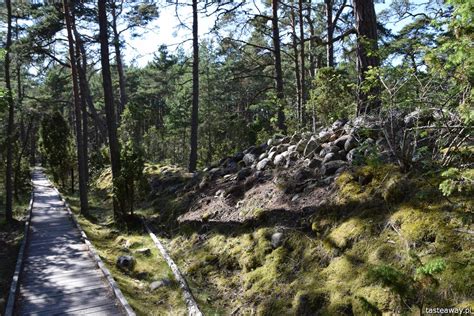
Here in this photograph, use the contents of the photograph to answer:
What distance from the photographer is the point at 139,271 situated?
7.20 metres

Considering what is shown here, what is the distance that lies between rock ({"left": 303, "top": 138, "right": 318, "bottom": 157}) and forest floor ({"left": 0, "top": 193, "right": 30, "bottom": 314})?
5803mm

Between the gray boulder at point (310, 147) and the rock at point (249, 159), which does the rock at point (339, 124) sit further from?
the rock at point (249, 159)

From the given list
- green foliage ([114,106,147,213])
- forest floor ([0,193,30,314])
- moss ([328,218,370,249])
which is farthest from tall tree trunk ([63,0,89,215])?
moss ([328,218,370,249])

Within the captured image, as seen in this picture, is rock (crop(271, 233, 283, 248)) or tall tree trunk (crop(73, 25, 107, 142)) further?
tall tree trunk (crop(73, 25, 107, 142))

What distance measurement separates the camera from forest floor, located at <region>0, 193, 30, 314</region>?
22.5 feet

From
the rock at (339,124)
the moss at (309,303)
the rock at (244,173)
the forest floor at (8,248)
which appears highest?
the rock at (339,124)

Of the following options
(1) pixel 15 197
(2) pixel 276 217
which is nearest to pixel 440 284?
(2) pixel 276 217

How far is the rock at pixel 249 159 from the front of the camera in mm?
9259

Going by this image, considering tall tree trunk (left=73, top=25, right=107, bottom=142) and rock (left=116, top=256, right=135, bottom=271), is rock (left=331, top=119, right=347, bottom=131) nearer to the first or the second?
rock (left=116, top=256, right=135, bottom=271)

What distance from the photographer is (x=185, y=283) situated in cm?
615

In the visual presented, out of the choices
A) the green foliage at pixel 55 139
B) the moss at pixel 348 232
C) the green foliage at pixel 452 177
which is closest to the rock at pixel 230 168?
the moss at pixel 348 232

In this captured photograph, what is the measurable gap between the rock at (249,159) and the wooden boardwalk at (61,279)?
412 centimetres

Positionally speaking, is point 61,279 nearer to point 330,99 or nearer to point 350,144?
point 350,144

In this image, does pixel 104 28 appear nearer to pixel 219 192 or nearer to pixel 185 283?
pixel 219 192
